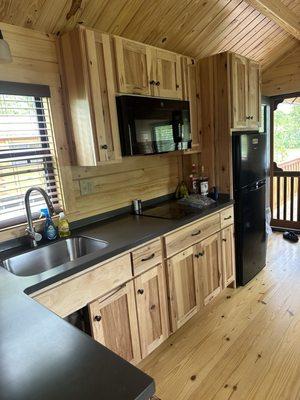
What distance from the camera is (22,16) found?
170cm

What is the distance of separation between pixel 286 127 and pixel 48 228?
12.6ft

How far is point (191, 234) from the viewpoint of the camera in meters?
2.23

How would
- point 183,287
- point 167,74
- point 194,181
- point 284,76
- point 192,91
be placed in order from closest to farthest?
point 183,287
point 167,74
point 192,91
point 194,181
point 284,76

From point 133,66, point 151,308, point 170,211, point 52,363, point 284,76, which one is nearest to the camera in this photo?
point 52,363

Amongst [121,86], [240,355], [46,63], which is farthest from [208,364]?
[46,63]

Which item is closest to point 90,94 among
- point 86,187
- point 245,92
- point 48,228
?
point 86,187

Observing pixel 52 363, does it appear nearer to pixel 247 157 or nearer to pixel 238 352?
pixel 238 352

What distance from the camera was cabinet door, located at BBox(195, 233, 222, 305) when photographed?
2.38m

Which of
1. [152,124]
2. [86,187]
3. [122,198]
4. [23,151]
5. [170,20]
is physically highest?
[170,20]

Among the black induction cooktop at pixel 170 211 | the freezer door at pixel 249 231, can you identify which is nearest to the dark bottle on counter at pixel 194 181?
the black induction cooktop at pixel 170 211

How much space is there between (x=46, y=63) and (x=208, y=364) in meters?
2.33

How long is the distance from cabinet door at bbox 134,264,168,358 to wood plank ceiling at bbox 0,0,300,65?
1.74 metres

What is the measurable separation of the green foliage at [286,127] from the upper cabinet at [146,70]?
2.48 m

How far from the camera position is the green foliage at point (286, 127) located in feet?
13.8
